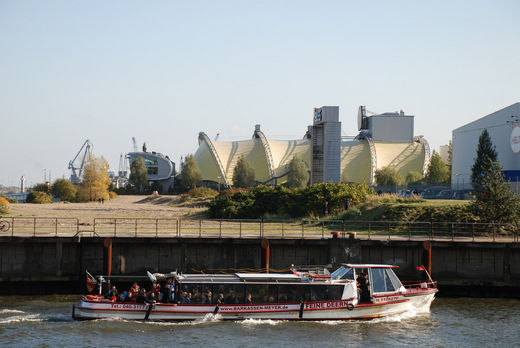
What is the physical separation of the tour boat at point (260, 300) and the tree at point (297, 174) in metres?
103

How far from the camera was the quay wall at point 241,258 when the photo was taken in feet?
119

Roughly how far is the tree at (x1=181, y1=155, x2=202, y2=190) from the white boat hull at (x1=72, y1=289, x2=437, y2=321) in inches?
4705

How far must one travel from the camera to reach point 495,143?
88.4m

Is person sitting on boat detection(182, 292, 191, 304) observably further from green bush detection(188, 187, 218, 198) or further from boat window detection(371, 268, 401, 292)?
green bush detection(188, 187, 218, 198)

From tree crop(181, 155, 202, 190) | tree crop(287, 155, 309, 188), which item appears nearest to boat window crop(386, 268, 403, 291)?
tree crop(287, 155, 309, 188)

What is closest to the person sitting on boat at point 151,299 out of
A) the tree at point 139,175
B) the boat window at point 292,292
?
the boat window at point 292,292

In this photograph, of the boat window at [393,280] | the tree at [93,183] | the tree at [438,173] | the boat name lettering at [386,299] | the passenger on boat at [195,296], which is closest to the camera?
the passenger on boat at [195,296]

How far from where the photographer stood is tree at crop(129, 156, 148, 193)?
156 metres

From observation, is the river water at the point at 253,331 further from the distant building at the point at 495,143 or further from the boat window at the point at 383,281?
the distant building at the point at 495,143

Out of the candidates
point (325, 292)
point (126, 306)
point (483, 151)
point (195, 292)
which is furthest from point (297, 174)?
point (126, 306)

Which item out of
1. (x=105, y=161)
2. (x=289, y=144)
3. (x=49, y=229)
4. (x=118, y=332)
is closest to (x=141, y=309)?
(x=118, y=332)

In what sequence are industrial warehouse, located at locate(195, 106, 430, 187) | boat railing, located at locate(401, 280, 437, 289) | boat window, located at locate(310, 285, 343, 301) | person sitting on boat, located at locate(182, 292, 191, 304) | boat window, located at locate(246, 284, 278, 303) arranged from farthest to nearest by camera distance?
industrial warehouse, located at locate(195, 106, 430, 187)
boat railing, located at locate(401, 280, 437, 289)
boat window, located at locate(310, 285, 343, 301)
boat window, located at locate(246, 284, 278, 303)
person sitting on boat, located at locate(182, 292, 191, 304)

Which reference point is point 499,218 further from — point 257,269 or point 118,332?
point 118,332

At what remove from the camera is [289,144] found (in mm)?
160125
